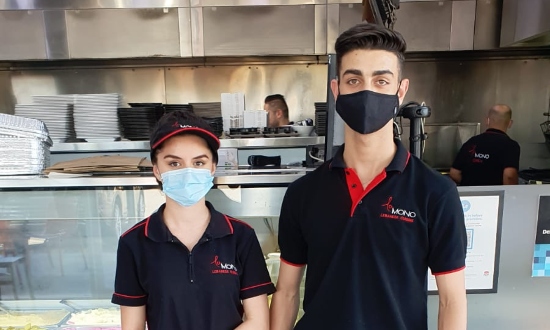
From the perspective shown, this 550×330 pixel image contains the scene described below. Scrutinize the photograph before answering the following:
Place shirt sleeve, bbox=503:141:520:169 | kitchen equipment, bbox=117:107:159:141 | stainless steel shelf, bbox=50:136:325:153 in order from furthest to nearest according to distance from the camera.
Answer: stainless steel shelf, bbox=50:136:325:153, shirt sleeve, bbox=503:141:520:169, kitchen equipment, bbox=117:107:159:141

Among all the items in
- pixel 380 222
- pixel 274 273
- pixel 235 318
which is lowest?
pixel 274 273

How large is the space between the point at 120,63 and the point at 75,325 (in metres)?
2.98

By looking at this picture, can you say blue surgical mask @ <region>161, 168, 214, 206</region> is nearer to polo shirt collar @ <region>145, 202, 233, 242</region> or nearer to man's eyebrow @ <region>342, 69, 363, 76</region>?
polo shirt collar @ <region>145, 202, 233, 242</region>

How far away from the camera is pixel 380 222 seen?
3.43ft

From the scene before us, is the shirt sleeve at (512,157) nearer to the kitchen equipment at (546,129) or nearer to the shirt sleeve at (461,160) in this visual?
the shirt sleeve at (461,160)

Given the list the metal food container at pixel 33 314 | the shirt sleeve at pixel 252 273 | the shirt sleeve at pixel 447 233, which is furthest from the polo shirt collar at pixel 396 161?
the metal food container at pixel 33 314

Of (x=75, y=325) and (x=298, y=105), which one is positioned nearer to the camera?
(x=75, y=325)

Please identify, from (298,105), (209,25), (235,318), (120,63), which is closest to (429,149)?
(298,105)

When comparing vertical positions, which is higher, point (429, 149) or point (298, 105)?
point (298, 105)

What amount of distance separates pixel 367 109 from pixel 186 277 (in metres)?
0.67

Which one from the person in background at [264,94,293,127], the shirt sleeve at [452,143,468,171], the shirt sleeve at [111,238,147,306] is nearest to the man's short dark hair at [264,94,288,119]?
the person in background at [264,94,293,127]

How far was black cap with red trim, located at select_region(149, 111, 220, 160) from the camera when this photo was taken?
1.14 m

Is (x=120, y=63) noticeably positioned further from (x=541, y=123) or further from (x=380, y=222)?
(x=541, y=123)

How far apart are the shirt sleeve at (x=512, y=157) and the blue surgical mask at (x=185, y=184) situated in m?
2.76
